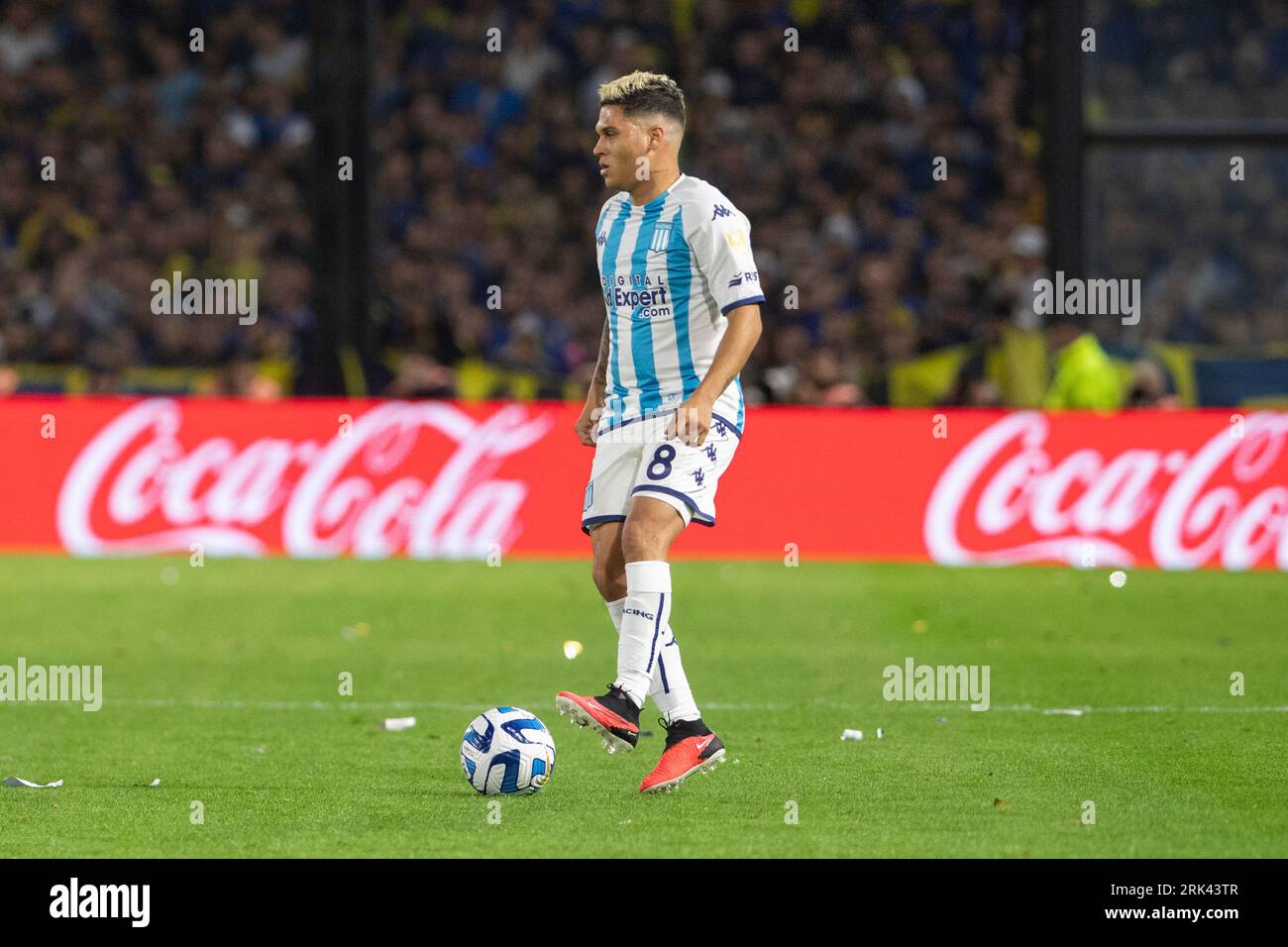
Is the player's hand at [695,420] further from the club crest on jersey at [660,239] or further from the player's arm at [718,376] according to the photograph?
the club crest on jersey at [660,239]

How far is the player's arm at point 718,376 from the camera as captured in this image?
6359mm

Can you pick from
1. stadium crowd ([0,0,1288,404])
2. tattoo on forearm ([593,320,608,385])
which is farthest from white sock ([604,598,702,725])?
stadium crowd ([0,0,1288,404])

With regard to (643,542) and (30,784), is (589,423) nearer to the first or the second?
(643,542)

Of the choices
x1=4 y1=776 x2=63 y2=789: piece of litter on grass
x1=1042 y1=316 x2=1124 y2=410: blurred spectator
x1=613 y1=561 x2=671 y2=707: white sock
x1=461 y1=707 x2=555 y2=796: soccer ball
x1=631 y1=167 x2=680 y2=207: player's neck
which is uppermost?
x1=1042 y1=316 x2=1124 y2=410: blurred spectator

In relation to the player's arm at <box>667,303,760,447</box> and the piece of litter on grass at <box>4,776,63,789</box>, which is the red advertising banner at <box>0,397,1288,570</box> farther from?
the player's arm at <box>667,303,760,447</box>

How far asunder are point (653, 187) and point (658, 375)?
2.05 feet

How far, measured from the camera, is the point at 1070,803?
6340 mm

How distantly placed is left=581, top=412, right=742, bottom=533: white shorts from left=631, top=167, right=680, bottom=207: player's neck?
2.39 ft

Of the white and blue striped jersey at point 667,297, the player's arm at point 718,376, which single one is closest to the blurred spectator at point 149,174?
the white and blue striped jersey at point 667,297

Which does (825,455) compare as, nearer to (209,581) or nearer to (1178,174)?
(209,581)

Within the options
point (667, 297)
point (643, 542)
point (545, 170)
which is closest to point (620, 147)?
point (667, 297)

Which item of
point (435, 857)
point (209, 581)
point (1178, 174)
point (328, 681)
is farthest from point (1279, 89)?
point (435, 857)

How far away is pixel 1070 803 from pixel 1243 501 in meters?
8.37

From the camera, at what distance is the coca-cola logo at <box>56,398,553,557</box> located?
569 inches
